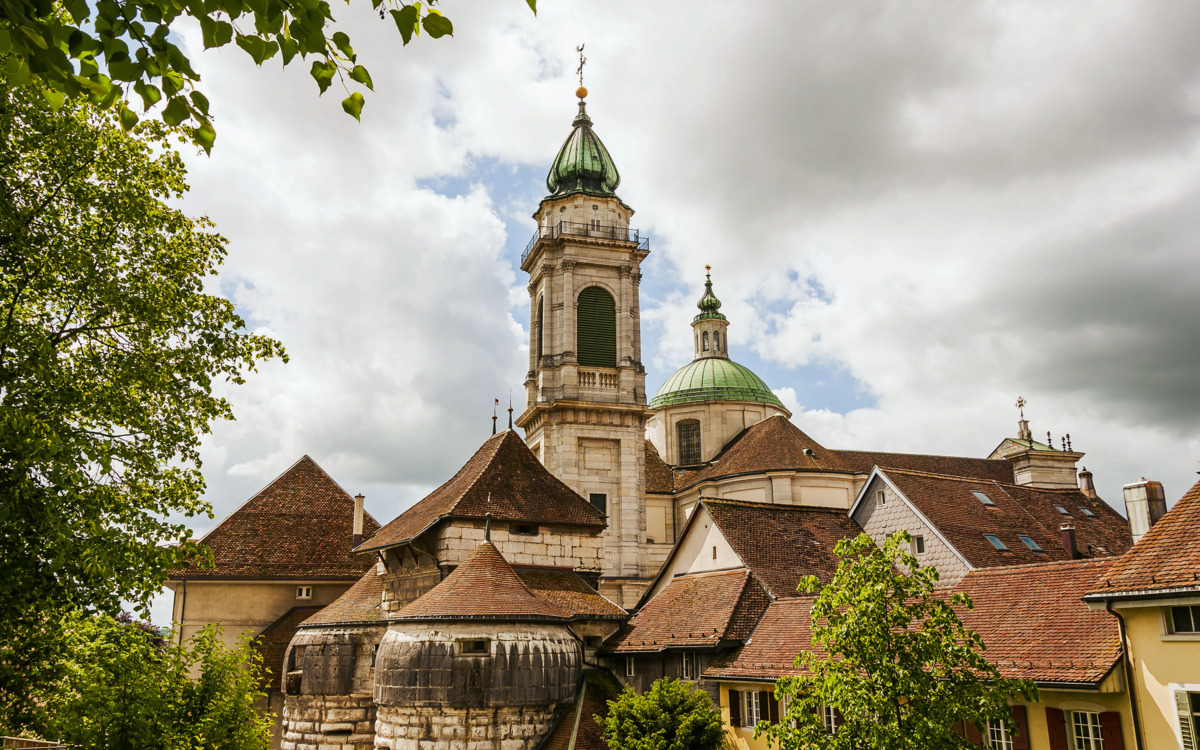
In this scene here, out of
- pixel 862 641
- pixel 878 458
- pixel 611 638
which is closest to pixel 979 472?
pixel 878 458

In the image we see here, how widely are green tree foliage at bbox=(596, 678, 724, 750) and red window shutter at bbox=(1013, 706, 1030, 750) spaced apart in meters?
6.86

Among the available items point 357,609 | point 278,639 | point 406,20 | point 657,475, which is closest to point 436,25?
point 406,20

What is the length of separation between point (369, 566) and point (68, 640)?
2275 centimetres

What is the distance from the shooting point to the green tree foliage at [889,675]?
13523 mm

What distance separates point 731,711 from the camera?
21.7 meters

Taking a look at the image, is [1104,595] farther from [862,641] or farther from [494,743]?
[494,743]

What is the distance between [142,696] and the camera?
48.5 feet

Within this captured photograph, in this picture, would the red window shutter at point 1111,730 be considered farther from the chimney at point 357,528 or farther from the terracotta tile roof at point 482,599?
the chimney at point 357,528

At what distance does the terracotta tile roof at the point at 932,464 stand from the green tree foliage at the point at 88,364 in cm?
4154

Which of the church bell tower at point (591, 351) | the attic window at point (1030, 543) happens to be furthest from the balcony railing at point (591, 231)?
the attic window at point (1030, 543)

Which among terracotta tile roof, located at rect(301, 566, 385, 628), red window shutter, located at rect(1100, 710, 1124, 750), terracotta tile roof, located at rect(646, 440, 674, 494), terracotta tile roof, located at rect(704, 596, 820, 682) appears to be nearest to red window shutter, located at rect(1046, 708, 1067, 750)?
red window shutter, located at rect(1100, 710, 1124, 750)

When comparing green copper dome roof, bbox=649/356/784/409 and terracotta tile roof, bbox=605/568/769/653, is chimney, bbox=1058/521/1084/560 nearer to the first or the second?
terracotta tile roof, bbox=605/568/769/653

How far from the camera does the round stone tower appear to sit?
891 inches

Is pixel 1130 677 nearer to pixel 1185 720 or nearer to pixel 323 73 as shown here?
pixel 1185 720
